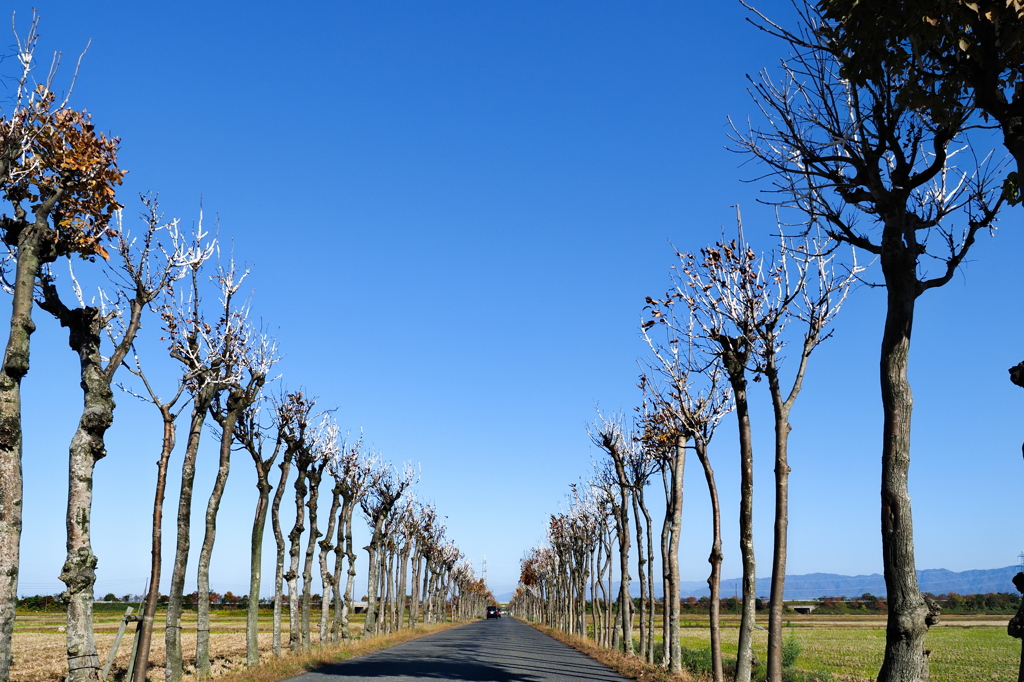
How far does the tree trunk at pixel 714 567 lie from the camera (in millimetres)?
16172

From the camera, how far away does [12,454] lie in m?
10.6

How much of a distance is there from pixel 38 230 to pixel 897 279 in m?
12.3

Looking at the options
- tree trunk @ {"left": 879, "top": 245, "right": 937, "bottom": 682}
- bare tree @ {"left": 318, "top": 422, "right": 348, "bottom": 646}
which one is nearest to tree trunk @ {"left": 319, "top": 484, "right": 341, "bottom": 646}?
bare tree @ {"left": 318, "top": 422, "right": 348, "bottom": 646}

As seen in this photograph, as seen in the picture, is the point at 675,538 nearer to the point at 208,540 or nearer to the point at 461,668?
the point at 461,668

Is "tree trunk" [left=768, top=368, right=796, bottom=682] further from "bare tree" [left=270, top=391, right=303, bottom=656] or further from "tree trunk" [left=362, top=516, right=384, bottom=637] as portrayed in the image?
"tree trunk" [left=362, top=516, right=384, bottom=637]

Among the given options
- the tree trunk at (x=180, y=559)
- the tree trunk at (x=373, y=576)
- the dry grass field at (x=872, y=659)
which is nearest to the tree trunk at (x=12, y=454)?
the tree trunk at (x=180, y=559)

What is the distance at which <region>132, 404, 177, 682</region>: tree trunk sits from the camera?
41.5 ft

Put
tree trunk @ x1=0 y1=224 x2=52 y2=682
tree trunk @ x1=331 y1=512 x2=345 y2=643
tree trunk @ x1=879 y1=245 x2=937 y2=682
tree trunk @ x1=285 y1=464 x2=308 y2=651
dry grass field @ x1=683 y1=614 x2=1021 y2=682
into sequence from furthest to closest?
tree trunk @ x1=331 y1=512 x2=345 y2=643, dry grass field @ x1=683 y1=614 x2=1021 y2=682, tree trunk @ x1=285 y1=464 x2=308 y2=651, tree trunk @ x1=0 y1=224 x2=52 y2=682, tree trunk @ x1=879 y1=245 x2=937 y2=682

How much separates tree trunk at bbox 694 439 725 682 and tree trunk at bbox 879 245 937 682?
796 cm

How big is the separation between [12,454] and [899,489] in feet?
35.6

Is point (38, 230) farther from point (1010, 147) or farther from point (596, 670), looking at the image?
point (596, 670)

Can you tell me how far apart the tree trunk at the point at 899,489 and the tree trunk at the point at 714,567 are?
26.1ft

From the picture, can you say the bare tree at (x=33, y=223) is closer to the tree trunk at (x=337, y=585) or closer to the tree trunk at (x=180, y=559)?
the tree trunk at (x=180, y=559)

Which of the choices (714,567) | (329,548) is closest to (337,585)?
(329,548)
